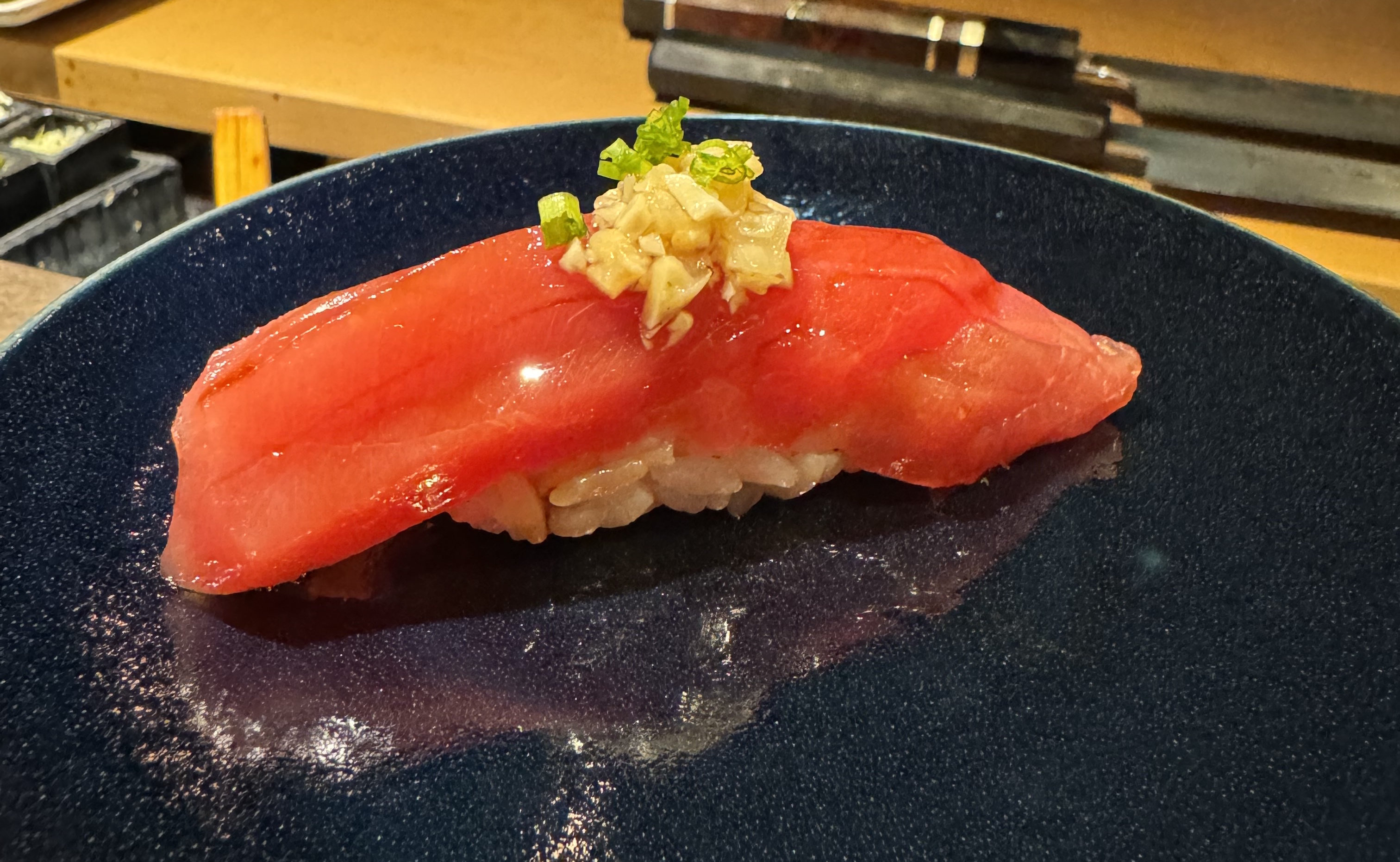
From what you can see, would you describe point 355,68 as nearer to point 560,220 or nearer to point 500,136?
point 500,136

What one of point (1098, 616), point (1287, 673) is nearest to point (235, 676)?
point (1098, 616)

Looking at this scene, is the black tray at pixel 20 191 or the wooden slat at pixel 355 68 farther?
the wooden slat at pixel 355 68

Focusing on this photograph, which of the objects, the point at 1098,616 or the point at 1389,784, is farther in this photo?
the point at 1098,616

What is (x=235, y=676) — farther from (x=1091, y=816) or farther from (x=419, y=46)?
(x=419, y=46)

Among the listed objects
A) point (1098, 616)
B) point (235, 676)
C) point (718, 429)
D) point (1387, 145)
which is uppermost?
point (1387, 145)

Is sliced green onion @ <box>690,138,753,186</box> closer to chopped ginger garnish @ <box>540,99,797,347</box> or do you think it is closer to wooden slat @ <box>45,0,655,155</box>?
chopped ginger garnish @ <box>540,99,797,347</box>

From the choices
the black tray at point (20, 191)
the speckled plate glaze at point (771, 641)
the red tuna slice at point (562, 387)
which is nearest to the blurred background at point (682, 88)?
the black tray at point (20, 191)

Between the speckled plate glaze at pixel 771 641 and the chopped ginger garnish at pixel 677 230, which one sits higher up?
the chopped ginger garnish at pixel 677 230

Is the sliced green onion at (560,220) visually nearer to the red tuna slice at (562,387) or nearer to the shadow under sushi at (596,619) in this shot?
the red tuna slice at (562,387)

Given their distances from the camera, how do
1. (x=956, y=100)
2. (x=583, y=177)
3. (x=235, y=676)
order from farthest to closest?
(x=956, y=100) → (x=583, y=177) → (x=235, y=676)
